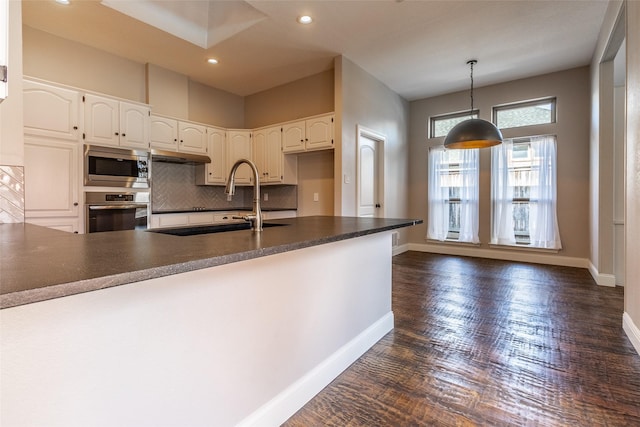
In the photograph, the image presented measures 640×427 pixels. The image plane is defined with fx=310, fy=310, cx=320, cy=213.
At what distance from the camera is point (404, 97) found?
588 centimetres

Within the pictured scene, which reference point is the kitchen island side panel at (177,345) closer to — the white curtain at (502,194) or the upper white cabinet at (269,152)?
the upper white cabinet at (269,152)

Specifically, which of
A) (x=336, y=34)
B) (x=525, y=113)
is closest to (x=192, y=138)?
(x=336, y=34)

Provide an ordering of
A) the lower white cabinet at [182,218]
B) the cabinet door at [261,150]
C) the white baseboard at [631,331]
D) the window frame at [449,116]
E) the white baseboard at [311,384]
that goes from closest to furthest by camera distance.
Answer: the white baseboard at [311,384]
the white baseboard at [631,331]
the lower white cabinet at [182,218]
the cabinet door at [261,150]
the window frame at [449,116]

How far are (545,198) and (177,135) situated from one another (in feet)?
18.4

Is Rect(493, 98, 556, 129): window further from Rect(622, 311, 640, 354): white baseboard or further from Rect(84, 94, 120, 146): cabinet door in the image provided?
Rect(84, 94, 120, 146): cabinet door

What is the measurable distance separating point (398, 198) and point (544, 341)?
12.2ft

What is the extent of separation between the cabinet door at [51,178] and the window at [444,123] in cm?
554

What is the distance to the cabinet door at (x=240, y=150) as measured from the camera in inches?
200

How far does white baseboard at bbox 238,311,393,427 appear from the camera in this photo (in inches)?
55.3

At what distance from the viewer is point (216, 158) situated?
4.92 metres

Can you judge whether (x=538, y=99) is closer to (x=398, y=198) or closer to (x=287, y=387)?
(x=398, y=198)

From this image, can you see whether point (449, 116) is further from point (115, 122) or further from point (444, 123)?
point (115, 122)

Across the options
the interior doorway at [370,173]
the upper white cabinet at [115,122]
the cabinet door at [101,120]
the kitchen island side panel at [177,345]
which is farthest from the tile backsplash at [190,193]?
the kitchen island side panel at [177,345]

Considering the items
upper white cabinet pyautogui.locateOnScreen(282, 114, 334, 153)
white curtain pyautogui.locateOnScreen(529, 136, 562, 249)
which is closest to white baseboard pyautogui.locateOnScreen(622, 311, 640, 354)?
white curtain pyautogui.locateOnScreen(529, 136, 562, 249)
